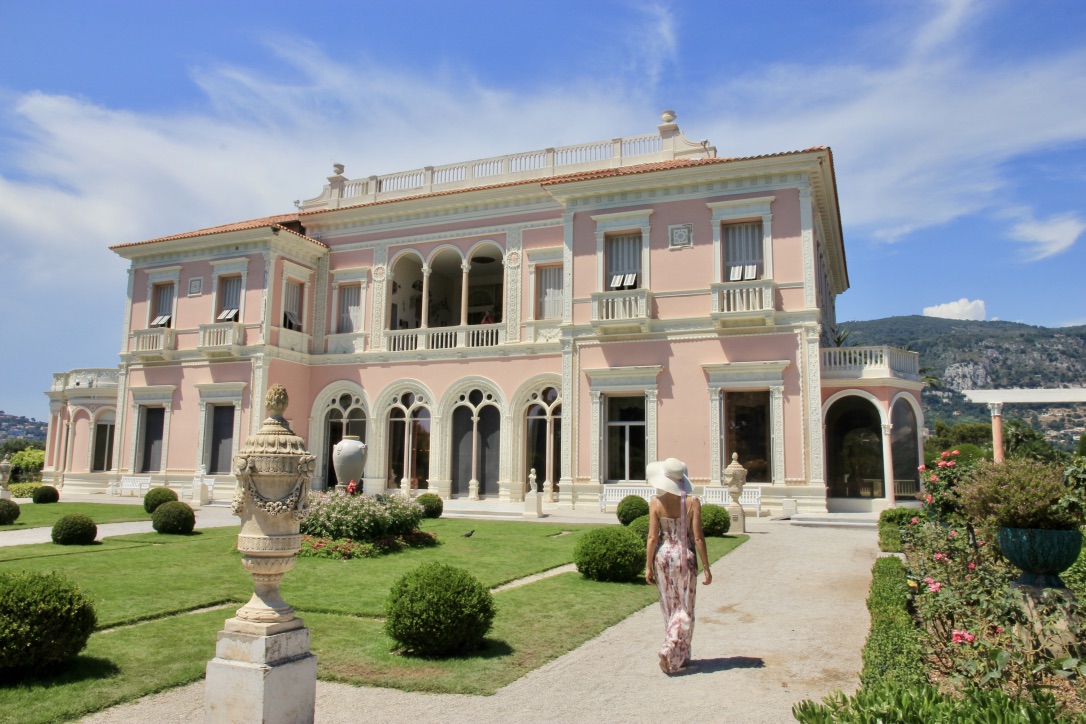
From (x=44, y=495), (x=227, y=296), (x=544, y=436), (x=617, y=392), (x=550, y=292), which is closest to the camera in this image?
(x=617, y=392)

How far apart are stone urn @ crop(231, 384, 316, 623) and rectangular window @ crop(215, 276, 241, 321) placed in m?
25.6

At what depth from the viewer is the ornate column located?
5.42 meters

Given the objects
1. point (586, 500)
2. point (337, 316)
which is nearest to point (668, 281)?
point (586, 500)

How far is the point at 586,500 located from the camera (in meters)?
23.8

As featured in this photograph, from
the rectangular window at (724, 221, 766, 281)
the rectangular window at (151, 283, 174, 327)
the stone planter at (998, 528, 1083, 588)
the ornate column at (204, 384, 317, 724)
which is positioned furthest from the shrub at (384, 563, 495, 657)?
the rectangular window at (151, 283, 174, 327)

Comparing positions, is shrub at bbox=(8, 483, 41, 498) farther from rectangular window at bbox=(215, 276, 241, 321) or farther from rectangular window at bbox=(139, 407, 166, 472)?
rectangular window at bbox=(215, 276, 241, 321)

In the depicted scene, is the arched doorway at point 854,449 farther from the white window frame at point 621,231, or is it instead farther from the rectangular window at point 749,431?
the white window frame at point 621,231

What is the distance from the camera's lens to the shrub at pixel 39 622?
644cm

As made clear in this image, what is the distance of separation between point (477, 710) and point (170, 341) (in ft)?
90.8

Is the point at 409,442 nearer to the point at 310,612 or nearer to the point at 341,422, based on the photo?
the point at 341,422

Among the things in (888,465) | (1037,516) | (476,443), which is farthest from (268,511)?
(476,443)

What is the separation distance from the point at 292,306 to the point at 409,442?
7.00 m

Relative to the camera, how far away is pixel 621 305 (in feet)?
79.2

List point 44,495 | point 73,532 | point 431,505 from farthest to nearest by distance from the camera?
point 44,495 → point 431,505 → point 73,532
